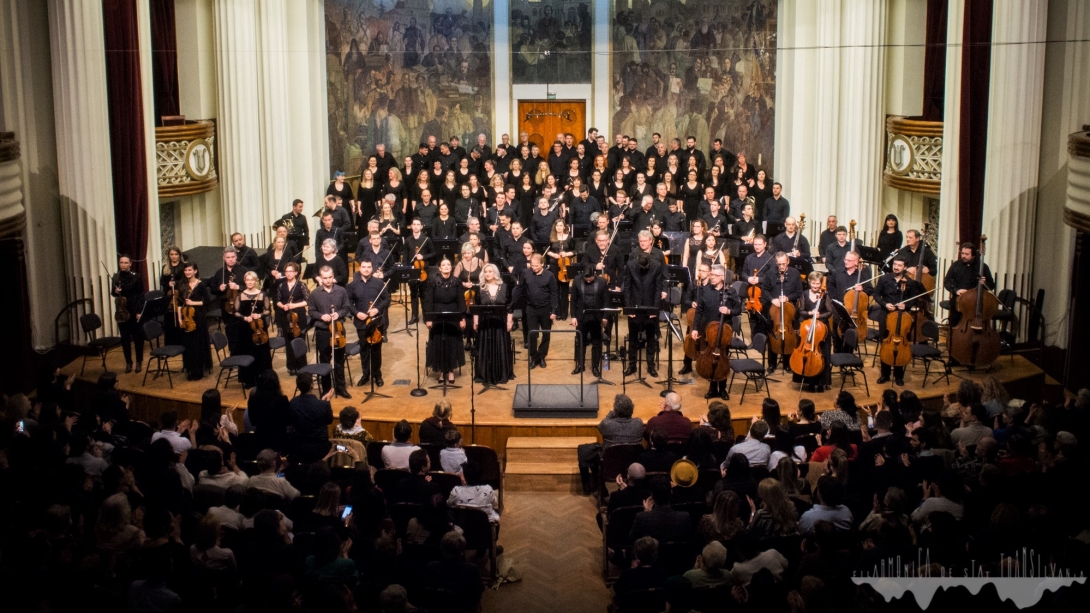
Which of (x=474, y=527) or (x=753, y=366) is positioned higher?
(x=753, y=366)

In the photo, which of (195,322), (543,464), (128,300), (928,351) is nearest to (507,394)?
(543,464)

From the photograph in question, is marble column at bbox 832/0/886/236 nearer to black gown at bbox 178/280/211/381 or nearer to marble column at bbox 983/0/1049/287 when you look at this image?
marble column at bbox 983/0/1049/287

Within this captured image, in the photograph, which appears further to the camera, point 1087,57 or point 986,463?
point 1087,57

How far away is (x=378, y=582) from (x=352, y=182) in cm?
1534

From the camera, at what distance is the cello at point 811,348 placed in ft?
40.2

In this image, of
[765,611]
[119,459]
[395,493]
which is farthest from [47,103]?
[765,611]

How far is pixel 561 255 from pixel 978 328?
493cm

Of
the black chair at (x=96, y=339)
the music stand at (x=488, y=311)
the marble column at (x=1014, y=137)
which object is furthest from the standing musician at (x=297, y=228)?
the marble column at (x=1014, y=137)

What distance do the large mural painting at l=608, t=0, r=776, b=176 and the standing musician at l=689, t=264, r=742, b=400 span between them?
9.89m

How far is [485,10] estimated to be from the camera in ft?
73.3

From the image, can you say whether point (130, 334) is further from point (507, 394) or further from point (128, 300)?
point (507, 394)

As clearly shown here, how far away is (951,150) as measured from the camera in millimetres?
15148

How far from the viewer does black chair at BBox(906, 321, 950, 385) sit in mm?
12734

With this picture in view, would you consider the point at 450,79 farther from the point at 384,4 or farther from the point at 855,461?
the point at 855,461
